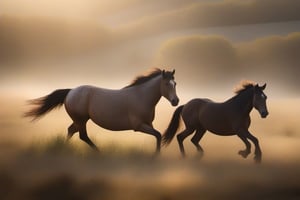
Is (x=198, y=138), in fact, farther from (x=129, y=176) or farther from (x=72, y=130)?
(x=72, y=130)

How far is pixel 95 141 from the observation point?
5.03ft

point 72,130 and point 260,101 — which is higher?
point 260,101

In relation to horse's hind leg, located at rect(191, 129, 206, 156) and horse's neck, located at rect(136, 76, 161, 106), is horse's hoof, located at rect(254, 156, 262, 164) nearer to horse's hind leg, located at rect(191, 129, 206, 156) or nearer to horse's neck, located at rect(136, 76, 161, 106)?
horse's hind leg, located at rect(191, 129, 206, 156)

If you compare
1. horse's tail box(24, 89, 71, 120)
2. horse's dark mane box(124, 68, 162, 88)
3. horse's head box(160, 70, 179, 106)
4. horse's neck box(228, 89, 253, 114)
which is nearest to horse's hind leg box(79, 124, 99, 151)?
horse's tail box(24, 89, 71, 120)

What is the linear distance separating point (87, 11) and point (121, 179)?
0.76 m

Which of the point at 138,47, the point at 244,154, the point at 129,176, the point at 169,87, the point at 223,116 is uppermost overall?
the point at 138,47

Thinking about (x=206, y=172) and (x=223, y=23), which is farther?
(x=223, y=23)

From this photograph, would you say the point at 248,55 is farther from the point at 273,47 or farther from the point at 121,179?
the point at 121,179

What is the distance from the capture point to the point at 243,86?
1.54 metres

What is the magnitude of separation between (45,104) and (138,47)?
48cm

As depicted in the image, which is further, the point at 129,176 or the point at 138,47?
the point at 138,47

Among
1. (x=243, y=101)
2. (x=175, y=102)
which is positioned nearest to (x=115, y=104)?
(x=175, y=102)

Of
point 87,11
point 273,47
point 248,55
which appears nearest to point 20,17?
point 87,11

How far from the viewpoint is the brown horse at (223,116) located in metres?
1.50
